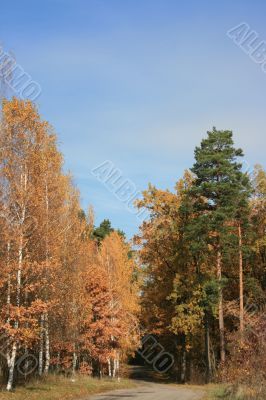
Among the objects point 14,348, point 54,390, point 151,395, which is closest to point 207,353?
point 151,395

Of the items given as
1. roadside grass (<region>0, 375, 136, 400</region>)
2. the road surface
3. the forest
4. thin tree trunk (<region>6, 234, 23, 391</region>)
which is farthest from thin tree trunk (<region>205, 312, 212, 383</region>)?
thin tree trunk (<region>6, 234, 23, 391</region>)

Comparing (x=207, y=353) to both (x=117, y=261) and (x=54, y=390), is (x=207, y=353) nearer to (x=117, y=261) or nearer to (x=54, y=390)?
(x=117, y=261)

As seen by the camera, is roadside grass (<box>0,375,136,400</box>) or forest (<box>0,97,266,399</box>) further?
forest (<box>0,97,266,399</box>)

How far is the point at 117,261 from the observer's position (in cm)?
4503

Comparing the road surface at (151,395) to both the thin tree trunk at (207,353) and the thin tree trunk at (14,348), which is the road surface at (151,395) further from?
the thin tree trunk at (207,353)

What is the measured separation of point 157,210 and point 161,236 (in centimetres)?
225

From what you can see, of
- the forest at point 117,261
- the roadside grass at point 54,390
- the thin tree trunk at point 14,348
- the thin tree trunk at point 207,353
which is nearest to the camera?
the roadside grass at point 54,390

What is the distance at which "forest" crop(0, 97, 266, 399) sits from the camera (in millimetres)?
22406

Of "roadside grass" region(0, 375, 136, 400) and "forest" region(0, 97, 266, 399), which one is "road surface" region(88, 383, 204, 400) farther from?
"forest" region(0, 97, 266, 399)

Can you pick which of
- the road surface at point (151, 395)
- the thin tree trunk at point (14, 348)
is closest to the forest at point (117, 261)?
the thin tree trunk at point (14, 348)

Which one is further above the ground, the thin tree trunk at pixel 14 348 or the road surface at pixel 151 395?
the thin tree trunk at pixel 14 348

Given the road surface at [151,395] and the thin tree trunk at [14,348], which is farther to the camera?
the road surface at [151,395]

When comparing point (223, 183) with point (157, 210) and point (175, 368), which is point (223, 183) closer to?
point (157, 210)

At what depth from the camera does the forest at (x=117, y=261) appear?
22.4 meters
